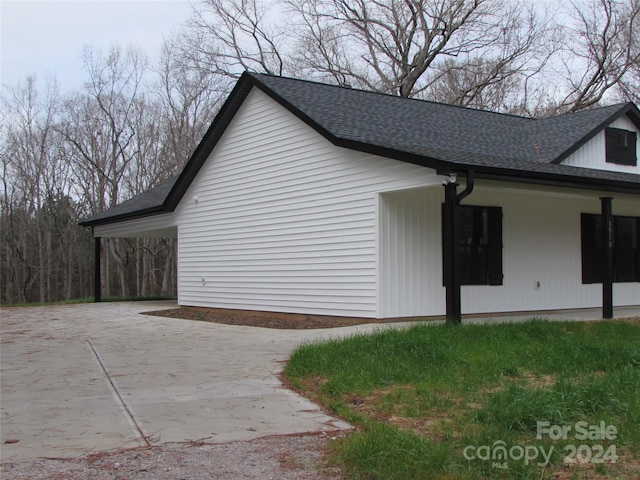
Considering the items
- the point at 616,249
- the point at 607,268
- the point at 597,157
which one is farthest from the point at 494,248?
the point at 616,249

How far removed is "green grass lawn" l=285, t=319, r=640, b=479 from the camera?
12.9ft

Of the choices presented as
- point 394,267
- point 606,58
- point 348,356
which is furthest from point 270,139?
point 606,58

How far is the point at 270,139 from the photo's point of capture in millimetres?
13969

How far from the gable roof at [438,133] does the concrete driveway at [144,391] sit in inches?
125

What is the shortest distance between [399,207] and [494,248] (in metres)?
2.34

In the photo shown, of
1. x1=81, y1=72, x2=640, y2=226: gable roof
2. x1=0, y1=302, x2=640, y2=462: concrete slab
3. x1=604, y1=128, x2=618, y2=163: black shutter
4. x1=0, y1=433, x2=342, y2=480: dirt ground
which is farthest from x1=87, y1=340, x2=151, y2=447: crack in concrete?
x1=604, y1=128, x2=618, y2=163: black shutter

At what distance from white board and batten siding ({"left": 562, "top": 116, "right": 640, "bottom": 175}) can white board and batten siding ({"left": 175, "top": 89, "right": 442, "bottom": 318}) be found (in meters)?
4.68

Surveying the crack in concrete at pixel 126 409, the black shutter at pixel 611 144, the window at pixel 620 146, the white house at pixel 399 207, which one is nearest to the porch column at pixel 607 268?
the white house at pixel 399 207

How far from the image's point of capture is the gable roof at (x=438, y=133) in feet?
34.5

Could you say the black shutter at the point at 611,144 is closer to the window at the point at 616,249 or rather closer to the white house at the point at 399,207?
the white house at the point at 399,207

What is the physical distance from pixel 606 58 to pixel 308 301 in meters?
24.3

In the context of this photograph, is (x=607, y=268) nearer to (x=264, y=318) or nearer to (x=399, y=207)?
(x=399, y=207)

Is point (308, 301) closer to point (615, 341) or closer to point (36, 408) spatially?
point (615, 341)

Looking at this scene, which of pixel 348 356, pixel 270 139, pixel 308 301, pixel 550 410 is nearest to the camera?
pixel 550 410
